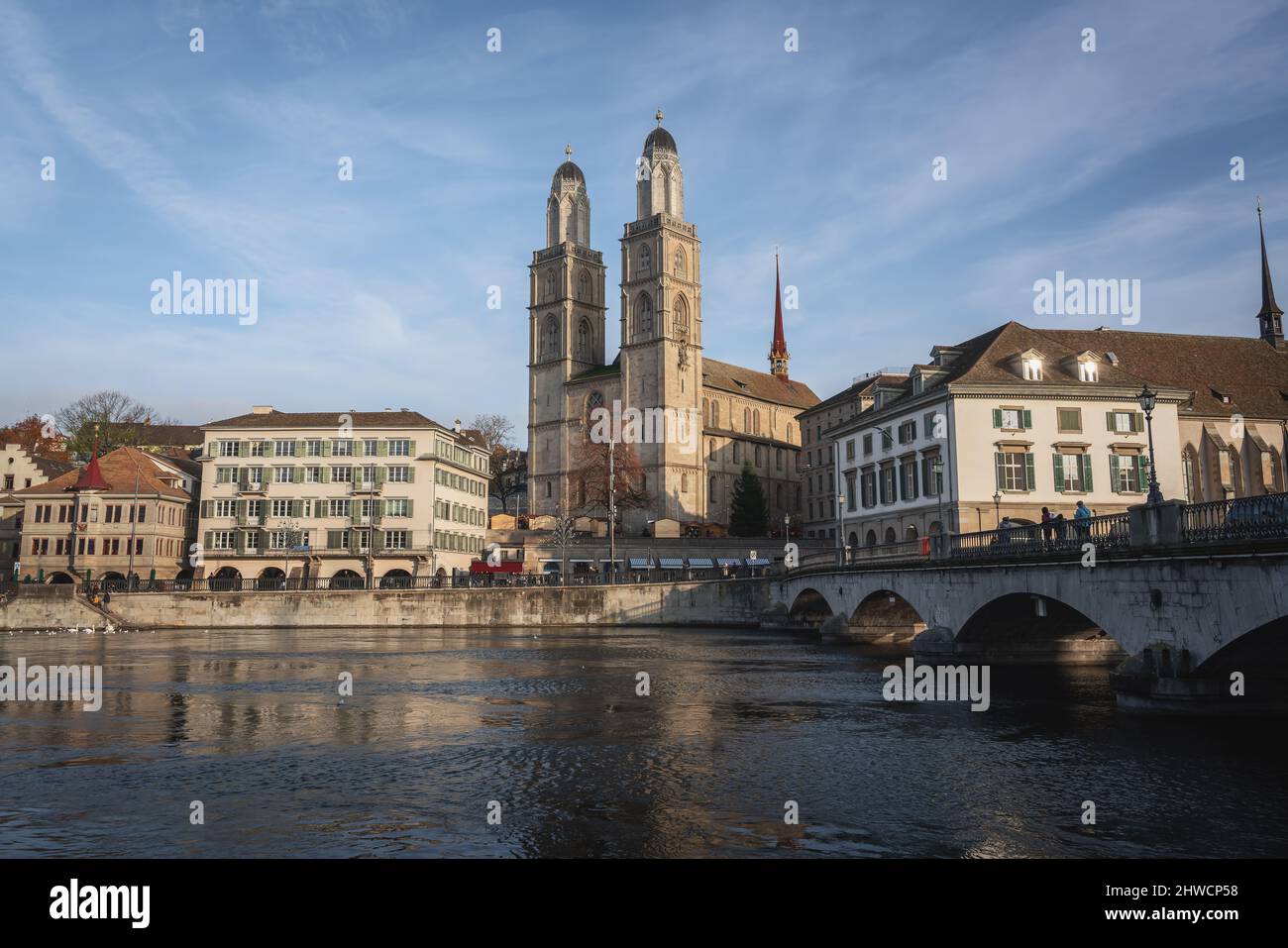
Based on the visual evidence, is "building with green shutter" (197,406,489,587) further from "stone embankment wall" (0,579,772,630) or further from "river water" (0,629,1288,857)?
"river water" (0,629,1288,857)

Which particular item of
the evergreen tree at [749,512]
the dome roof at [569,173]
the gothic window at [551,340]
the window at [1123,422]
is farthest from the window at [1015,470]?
the dome roof at [569,173]

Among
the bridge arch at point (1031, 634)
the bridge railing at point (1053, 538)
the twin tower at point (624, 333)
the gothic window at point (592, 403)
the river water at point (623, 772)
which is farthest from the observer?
the gothic window at point (592, 403)

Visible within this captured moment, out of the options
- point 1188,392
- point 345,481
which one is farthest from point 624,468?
point 1188,392

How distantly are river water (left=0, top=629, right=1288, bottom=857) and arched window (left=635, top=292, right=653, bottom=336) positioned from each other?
273 ft

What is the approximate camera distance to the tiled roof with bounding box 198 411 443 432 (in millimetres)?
81438

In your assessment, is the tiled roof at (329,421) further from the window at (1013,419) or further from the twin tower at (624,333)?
the window at (1013,419)

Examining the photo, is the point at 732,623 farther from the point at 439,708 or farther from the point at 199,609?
the point at 439,708

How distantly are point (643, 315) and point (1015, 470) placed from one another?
213 ft

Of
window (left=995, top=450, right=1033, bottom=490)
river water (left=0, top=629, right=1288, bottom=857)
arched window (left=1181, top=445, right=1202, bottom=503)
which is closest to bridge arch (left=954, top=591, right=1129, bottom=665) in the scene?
river water (left=0, top=629, right=1288, bottom=857)

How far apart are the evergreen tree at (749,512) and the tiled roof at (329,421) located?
36433mm

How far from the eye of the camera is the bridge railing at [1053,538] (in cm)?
2408

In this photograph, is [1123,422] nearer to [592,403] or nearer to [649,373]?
[649,373]

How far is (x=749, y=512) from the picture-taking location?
106 metres

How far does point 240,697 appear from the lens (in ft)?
91.4
